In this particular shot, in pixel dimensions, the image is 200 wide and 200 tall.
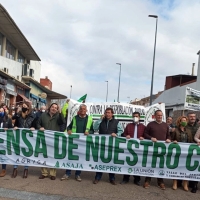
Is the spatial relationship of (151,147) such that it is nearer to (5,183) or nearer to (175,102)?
(5,183)

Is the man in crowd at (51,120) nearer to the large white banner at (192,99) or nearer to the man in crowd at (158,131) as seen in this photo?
the man in crowd at (158,131)

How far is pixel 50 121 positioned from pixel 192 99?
256 inches

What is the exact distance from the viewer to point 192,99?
10.8m

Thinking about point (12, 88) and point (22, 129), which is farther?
point (12, 88)

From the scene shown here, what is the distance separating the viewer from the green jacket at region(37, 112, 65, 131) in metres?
6.47

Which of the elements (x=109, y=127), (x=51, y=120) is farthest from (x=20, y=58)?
(x=109, y=127)

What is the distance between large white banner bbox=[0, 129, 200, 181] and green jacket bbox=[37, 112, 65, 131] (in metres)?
0.16

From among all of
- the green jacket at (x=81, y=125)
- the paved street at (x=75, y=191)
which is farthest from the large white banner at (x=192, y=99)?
the green jacket at (x=81, y=125)

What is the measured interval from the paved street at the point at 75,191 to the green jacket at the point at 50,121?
1.18 meters

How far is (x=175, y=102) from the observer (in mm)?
27250

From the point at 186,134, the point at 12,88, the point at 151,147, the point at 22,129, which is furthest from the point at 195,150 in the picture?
the point at 12,88

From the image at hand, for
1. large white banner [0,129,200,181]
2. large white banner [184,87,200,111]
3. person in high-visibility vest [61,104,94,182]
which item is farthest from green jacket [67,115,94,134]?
large white banner [184,87,200,111]

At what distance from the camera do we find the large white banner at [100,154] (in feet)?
20.3

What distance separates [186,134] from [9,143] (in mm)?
4142
